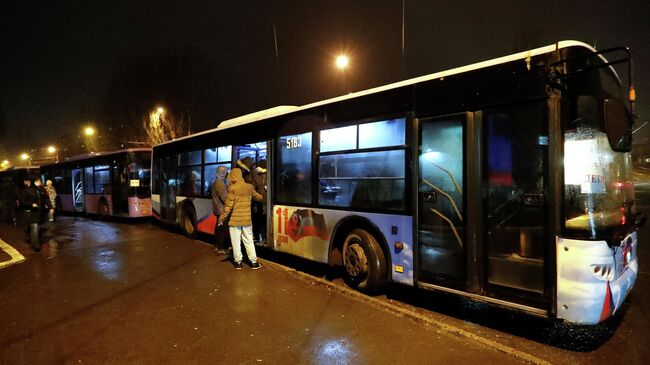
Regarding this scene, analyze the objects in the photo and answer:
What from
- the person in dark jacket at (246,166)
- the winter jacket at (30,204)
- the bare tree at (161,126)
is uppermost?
the bare tree at (161,126)

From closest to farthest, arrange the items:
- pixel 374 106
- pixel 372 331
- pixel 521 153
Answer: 1. pixel 521 153
2. pixel 372 331
3. pixel 374 106

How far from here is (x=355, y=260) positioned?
592cm

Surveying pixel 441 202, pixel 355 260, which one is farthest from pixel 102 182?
pixel 441 202

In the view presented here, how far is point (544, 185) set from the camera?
4.02 meters

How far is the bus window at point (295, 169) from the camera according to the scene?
22.8 feet

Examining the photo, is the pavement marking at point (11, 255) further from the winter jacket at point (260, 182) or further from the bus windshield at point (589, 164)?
the bus windshield at point (589, 164)

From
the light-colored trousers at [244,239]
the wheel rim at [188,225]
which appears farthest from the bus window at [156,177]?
the light-colored trousers at [244,239]

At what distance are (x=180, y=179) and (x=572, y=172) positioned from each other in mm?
10416

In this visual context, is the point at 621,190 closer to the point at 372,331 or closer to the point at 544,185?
the point at 544,185

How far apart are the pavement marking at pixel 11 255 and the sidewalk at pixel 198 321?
2.41 feet

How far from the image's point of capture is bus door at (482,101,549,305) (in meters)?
4.07

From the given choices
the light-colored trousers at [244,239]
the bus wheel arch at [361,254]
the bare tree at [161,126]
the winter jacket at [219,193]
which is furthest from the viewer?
the bare tree at [161,126]

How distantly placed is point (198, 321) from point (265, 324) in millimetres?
876

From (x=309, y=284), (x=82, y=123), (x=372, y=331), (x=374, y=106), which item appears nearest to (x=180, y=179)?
(x=309, y=284)
